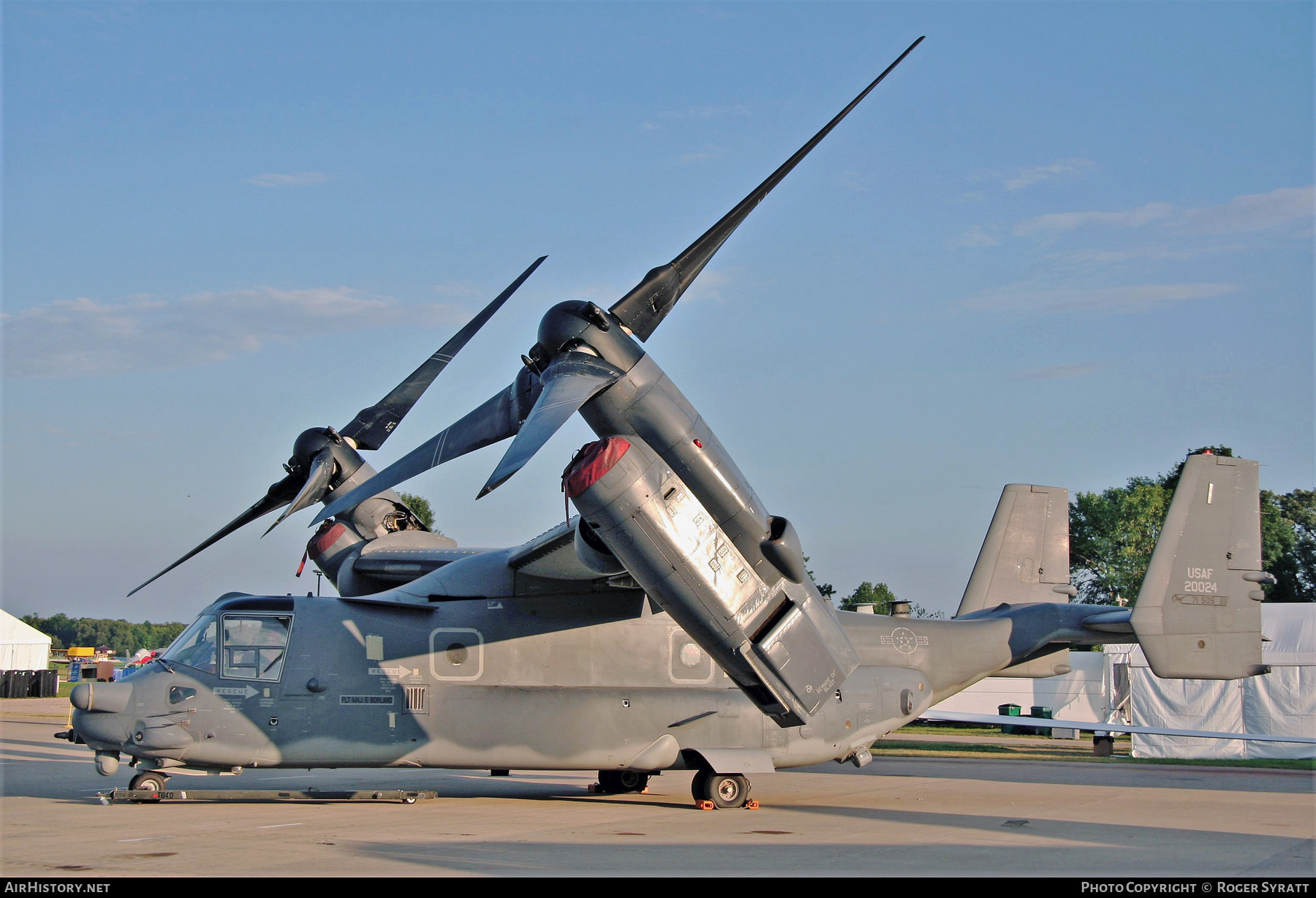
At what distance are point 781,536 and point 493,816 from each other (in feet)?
17.0

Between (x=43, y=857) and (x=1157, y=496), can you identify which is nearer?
(x=43, y=857)

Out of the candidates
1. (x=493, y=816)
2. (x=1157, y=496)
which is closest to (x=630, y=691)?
(x=493, y=816)

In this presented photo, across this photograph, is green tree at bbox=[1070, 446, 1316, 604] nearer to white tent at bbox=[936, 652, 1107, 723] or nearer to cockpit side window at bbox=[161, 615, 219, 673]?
white tent at bbox=[936, 652, 1107, 723]

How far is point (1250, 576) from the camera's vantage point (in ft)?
54.2

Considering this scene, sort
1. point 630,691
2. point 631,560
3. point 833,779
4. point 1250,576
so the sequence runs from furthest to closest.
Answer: point 833,779
point 1250,576
point 630,691
point 631,560

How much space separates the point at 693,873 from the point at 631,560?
3711 millimetres

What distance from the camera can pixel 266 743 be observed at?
14195mm

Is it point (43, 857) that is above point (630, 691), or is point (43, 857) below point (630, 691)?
below

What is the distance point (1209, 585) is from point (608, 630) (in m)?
9.28

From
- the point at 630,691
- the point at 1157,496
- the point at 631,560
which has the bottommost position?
the point at 630,691

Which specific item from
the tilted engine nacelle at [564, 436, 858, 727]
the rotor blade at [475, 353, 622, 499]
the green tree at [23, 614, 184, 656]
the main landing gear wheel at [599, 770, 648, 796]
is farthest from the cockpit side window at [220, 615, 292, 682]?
the green tree at [23, 614, 184, 656]
